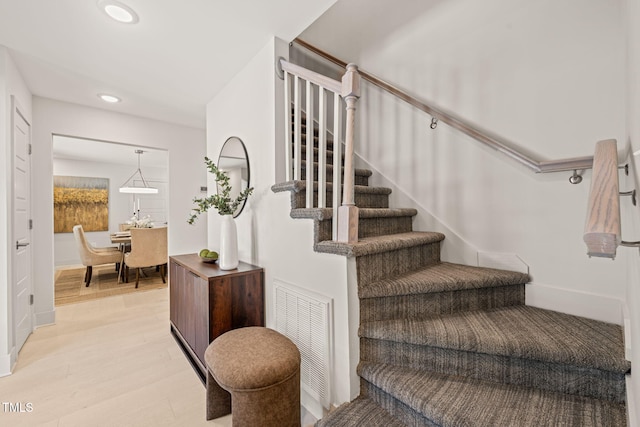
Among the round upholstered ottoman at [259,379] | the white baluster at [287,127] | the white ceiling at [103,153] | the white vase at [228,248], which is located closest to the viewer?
the round upholstered ottoman at [259,379]

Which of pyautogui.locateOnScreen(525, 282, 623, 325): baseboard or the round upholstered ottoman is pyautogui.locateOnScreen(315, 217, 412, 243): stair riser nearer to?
the round upholstered ottoman

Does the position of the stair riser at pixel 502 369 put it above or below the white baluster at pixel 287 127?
below

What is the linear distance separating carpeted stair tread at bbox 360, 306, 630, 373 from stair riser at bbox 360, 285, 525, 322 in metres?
0.04

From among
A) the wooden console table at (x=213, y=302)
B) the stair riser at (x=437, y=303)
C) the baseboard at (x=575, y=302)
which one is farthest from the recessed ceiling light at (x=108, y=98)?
the baseboard at (x=575, y=302)

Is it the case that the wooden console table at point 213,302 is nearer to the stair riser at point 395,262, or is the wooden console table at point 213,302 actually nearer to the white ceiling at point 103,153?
the stair riser at point 395,262

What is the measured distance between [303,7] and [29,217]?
3.23 meters

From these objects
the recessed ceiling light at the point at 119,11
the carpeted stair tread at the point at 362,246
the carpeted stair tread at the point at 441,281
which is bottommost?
the carpeted stair tread at the point at 441,281

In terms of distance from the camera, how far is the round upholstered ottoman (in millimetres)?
1269

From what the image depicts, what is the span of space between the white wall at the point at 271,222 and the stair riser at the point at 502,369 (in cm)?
19

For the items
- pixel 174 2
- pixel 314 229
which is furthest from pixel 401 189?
pixel 174 2

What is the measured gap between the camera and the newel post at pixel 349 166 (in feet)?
4.66

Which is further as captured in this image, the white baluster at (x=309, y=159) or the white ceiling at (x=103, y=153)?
the white ceiling at (x=103, y=153)

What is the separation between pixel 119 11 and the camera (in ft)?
5.54

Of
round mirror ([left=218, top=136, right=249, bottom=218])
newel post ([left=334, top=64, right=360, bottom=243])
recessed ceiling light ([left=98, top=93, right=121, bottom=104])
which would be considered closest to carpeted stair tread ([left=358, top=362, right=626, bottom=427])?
newel post ([left=334, top=64, right=360, bottom=243])
